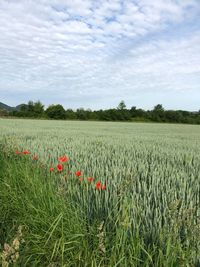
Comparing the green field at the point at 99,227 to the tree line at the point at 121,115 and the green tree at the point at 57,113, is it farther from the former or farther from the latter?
the green tree at the point at 57,113

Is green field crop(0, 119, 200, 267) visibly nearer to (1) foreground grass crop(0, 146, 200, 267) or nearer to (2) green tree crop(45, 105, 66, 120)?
(1) foreground grass crop(0, 146, 200, 267)

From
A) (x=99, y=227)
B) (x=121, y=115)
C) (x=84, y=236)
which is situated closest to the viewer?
(x=99, y=227)

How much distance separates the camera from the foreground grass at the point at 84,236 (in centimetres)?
216

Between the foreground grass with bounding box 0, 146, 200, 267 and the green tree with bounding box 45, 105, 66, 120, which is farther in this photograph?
the green tree with bounding box 45, 105, 66, 120

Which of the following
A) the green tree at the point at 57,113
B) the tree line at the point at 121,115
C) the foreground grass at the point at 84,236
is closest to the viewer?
the foreground grass at the point at 84,236

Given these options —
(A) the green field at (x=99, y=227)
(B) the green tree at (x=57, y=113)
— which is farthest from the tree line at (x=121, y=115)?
(A) the green field at (x=99, y=227)

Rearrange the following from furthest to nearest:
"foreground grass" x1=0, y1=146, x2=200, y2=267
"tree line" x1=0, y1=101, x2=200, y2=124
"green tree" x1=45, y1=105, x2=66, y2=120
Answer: "green tree" x1=45, y1=105, x2=66, y2=120 → "tree line" x1=0, y1=101, x2=200, y2=124 → "foreground grass" x1=0, y1=146, x2=200, y2=267

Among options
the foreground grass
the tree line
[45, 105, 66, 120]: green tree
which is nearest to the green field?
the foreground grass

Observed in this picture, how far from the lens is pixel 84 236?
8.59 feet

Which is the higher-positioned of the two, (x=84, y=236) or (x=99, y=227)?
(x=99, y=227)

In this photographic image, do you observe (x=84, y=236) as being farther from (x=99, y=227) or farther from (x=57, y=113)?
(x=57, y=113)

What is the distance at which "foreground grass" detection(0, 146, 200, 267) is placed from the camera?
7.09 ft

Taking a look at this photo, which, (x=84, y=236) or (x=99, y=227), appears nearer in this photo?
(x=99, y=227)

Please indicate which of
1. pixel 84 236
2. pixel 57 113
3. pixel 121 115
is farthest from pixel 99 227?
pixel 57 113
